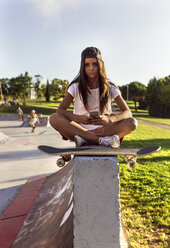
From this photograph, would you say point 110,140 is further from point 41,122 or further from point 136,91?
point 136,91

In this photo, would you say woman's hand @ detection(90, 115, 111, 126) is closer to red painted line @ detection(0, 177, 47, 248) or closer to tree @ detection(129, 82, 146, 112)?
red painted line @ detection(0, 177, 47, 248)

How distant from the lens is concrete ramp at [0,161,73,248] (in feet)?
6.47

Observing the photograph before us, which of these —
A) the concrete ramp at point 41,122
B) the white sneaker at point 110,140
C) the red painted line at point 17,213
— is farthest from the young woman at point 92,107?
the concrete ramp at point 41,122

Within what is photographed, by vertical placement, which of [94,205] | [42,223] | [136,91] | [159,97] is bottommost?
[42,223]

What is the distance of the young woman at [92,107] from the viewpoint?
87.0 inches

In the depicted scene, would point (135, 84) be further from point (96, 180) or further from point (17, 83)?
point (96, 180)

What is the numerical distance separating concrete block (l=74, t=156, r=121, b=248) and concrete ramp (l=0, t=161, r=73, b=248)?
0.77ft

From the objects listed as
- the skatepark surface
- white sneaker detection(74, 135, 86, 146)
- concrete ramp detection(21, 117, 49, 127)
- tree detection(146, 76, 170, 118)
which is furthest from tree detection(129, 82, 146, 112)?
white sneaker detection(74, 135, 86, 146)

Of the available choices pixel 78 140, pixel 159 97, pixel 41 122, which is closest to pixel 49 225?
pixel 78 140

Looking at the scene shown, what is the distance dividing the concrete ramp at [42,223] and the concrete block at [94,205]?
23 cm

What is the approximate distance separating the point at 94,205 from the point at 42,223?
4.11ft

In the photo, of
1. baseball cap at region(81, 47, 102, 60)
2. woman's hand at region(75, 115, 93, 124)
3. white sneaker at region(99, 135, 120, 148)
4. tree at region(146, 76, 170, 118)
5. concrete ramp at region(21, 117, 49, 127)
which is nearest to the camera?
white sneaker at region(99, 135, 120, 148)

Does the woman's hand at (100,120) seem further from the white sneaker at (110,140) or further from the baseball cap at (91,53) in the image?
the baseball cap at (91,53)

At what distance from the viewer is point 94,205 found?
1.63 m
